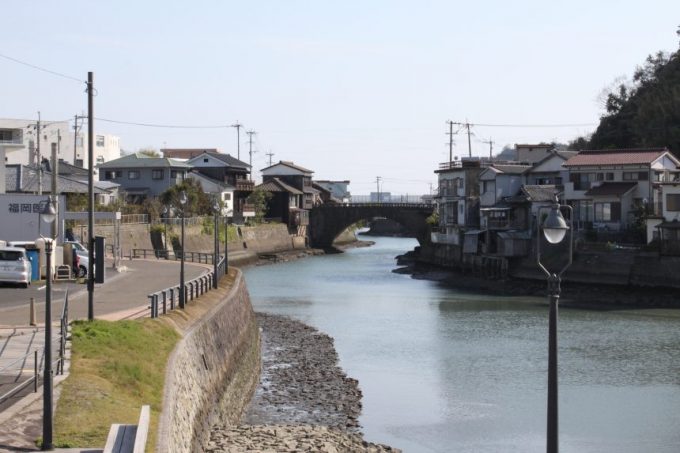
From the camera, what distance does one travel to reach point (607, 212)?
54094 millimetres

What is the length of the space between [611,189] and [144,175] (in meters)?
38.0

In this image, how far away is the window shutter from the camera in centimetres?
5344

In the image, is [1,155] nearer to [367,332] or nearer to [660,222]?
[367,332]

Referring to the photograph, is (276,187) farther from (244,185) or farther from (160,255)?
(160,255)

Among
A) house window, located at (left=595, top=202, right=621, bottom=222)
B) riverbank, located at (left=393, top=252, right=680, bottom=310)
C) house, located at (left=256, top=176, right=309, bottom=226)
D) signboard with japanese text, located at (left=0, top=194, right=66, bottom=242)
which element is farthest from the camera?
house, located at (left=256, top=176, right=309, bottom=226)

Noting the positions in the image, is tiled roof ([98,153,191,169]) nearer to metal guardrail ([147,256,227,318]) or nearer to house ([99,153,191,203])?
house ([99,153,191,203])

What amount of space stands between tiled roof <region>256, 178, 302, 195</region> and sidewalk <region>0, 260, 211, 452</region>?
143 feet

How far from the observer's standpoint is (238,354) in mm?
25547

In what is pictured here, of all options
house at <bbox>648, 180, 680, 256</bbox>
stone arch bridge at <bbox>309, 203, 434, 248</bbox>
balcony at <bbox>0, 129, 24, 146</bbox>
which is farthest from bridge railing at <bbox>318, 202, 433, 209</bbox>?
balcony at <bbox>0, 129, 24, 146</bbox>

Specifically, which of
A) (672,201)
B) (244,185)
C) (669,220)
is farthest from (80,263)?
(244,185)

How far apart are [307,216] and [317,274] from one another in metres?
28.8

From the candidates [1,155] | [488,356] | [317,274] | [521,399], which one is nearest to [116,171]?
[317,274]

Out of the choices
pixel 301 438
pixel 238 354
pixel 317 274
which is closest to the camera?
pixel 301 438

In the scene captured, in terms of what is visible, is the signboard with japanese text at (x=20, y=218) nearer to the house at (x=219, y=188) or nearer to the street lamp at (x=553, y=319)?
the street lamp at (x=553, y=319)
